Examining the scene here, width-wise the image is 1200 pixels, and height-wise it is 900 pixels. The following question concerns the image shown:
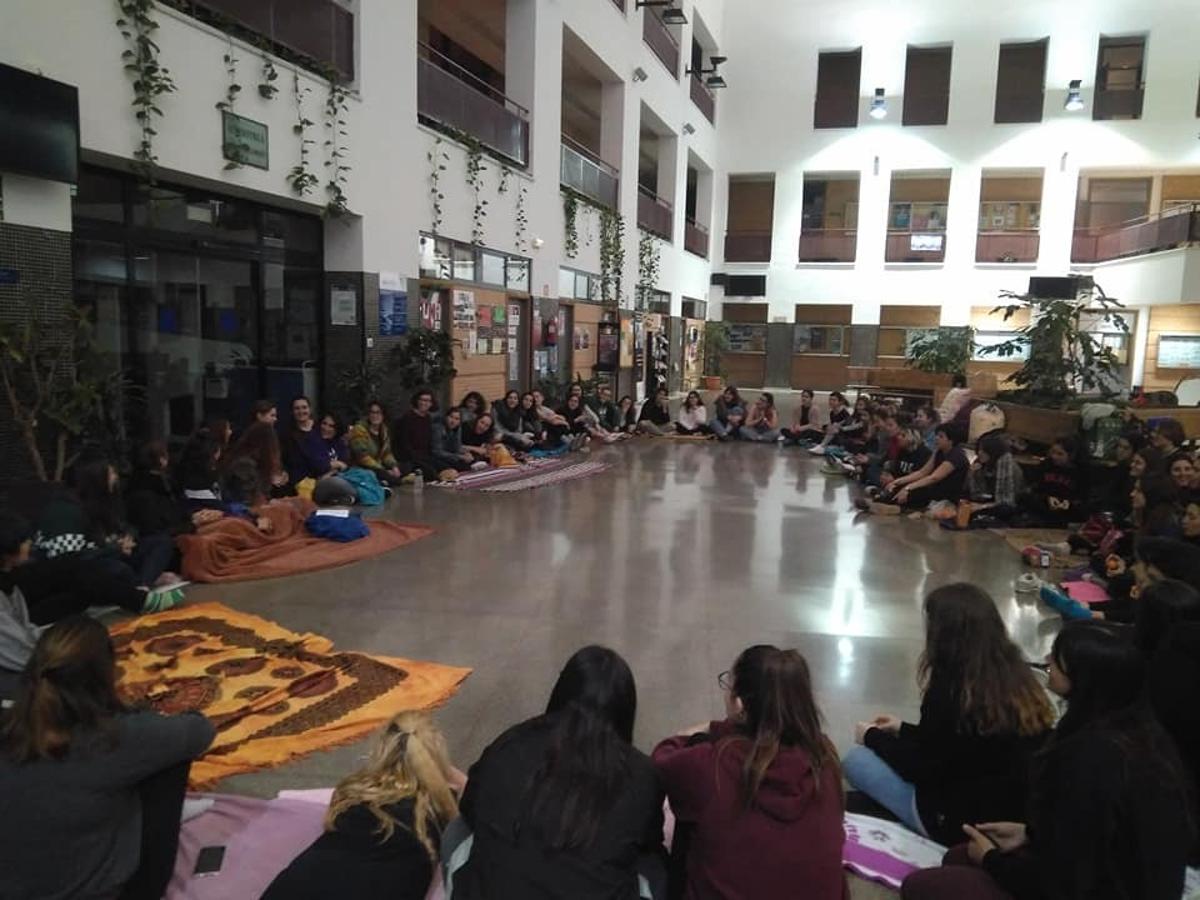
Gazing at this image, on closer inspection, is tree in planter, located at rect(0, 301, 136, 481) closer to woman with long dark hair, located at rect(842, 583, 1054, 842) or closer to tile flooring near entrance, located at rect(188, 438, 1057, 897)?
tile flooring near entrance, located at rect(188, 438, 1057, 897)

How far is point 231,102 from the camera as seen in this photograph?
7.54 metres

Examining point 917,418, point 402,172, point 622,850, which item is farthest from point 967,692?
point 917,418

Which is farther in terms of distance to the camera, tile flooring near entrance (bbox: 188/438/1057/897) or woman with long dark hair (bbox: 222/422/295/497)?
woman with long dark hair (bbox: 222/422/295/497)

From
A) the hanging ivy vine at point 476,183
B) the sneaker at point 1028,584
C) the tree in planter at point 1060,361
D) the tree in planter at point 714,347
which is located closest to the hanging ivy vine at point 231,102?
the hanging ivy vine at point 476,183

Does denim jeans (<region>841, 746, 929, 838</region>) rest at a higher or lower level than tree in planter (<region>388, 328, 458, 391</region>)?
lower

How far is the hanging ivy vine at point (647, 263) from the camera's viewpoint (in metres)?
19.2

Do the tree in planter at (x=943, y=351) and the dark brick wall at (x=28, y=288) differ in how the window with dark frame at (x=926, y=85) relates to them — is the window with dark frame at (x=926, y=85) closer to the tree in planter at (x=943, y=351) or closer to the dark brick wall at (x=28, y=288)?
the tree in planter at (x=943, y=351)

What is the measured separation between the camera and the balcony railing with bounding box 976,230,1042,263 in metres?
23.4

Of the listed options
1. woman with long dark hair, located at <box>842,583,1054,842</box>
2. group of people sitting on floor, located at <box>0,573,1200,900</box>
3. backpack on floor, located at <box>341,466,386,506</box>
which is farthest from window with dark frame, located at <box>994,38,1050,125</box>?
group of people sitting on floor, located at <box>0,573,1200,900</box>

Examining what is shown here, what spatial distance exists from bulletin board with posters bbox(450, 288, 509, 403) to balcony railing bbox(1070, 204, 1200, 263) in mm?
13787

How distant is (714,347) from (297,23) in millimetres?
18290

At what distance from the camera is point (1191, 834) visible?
200cm

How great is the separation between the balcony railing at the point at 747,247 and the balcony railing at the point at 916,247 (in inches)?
135

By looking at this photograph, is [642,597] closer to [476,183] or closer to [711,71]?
[476,183]
